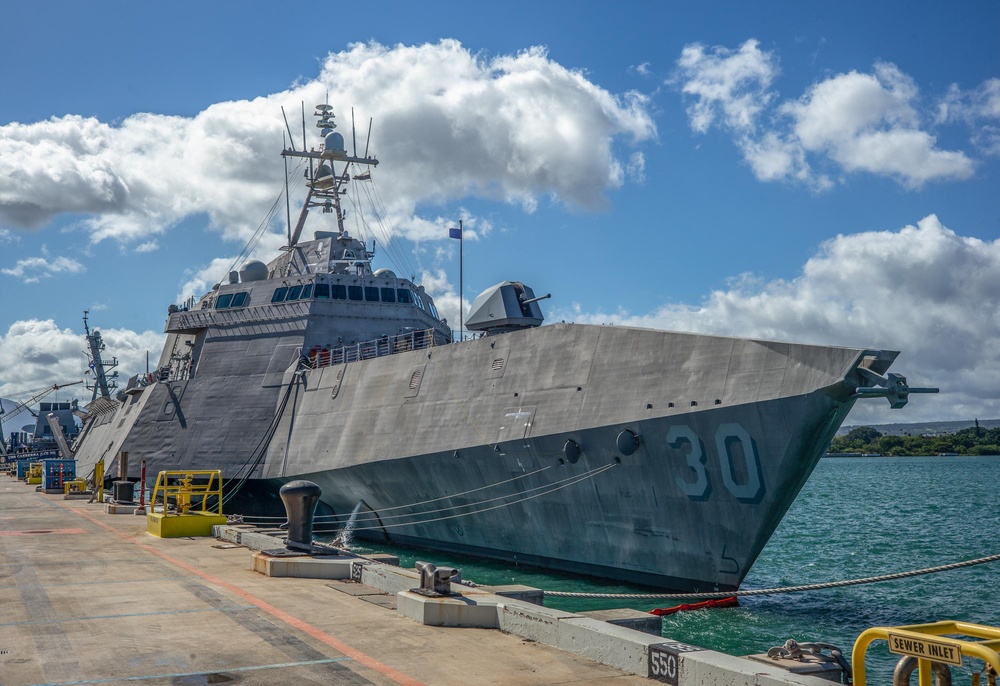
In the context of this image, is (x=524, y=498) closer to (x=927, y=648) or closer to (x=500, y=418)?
(x=500, y=418)

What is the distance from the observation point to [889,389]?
11.5m

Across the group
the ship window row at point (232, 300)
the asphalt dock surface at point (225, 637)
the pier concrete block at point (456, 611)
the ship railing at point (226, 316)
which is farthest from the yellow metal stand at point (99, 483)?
the pier concrete block at point (456, 611)

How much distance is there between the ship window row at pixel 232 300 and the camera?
28188 millimetres

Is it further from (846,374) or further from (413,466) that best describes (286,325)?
(846,374)

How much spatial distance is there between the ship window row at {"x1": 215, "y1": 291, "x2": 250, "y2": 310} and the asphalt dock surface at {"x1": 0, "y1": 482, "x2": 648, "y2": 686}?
16.6 meters

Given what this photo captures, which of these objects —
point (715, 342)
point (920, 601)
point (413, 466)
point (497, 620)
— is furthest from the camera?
point (413, 466)

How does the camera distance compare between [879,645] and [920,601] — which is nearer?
[879,645]

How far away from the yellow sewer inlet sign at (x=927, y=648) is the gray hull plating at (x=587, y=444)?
8.01 metres

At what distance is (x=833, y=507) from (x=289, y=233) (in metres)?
29.3

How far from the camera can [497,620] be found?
7.68 meters

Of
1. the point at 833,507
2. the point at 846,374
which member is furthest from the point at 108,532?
the point at 833,507

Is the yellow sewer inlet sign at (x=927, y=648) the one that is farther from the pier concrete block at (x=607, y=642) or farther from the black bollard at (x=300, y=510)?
the black bollard at (x=300, y=510)

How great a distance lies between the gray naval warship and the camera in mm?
12578

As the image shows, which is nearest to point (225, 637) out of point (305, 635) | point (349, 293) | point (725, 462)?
point (305, 635)
